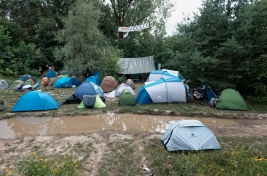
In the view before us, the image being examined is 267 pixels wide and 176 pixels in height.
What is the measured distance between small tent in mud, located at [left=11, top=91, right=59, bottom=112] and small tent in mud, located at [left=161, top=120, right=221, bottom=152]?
6624 mm

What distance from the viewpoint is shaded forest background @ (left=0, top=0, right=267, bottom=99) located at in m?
10.9

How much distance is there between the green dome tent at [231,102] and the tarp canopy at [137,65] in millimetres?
9652

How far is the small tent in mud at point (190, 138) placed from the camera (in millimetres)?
5691

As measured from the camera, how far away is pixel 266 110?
10.2m

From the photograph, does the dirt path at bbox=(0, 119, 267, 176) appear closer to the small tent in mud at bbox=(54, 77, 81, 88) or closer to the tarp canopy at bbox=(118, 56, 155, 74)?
the small tent in mud at bbox=(54, 77, 81, 88)

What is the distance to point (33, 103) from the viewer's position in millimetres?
9820

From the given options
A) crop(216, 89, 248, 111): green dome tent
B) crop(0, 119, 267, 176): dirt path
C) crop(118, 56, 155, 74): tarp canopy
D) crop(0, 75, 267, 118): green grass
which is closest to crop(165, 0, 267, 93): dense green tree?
crop(216, 89, 248, 111): green dome tent

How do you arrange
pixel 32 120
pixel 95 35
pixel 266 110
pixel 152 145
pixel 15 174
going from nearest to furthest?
pixel 15 174 < pixel 152 145 < pixel 32 120 < pixel 266 110 < pixel 95 35

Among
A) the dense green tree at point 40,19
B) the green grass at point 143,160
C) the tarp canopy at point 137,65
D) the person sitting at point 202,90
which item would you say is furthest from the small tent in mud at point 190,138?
the dense green tree at point 40,19

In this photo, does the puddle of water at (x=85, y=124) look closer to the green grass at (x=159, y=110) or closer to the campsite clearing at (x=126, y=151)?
the green grass at (x=159, y=110)

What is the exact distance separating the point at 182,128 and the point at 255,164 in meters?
1.93

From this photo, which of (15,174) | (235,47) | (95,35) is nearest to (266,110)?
(235,47)

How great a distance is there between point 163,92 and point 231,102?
3.43 m

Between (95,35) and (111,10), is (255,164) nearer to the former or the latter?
(95,35)
